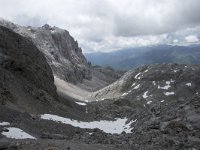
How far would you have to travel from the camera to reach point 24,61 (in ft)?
285

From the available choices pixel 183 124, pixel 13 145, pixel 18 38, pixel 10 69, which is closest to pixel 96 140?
pixel 183 124

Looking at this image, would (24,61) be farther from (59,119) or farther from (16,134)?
(16,134)

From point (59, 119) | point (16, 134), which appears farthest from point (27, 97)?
point (16, 134)

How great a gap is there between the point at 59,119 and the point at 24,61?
87.9 feet

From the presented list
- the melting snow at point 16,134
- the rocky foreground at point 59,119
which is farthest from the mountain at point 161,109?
the melting snow at point 16,134

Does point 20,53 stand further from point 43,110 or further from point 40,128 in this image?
point 40,128

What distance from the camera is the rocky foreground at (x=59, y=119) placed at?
35312 millimetres

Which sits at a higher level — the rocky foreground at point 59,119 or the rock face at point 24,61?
the rock face at point 24,61

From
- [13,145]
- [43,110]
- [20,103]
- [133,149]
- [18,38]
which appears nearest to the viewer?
[13,145]

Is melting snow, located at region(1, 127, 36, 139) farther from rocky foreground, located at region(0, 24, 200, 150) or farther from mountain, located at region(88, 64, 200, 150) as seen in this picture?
mountain, located at region(88, 64, 200, 150)

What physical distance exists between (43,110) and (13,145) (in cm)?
4270

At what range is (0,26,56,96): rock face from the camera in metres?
80.0

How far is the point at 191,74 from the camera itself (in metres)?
189

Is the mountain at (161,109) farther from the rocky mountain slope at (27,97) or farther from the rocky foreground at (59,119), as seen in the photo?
the rocky mountain slope at (27,97)
